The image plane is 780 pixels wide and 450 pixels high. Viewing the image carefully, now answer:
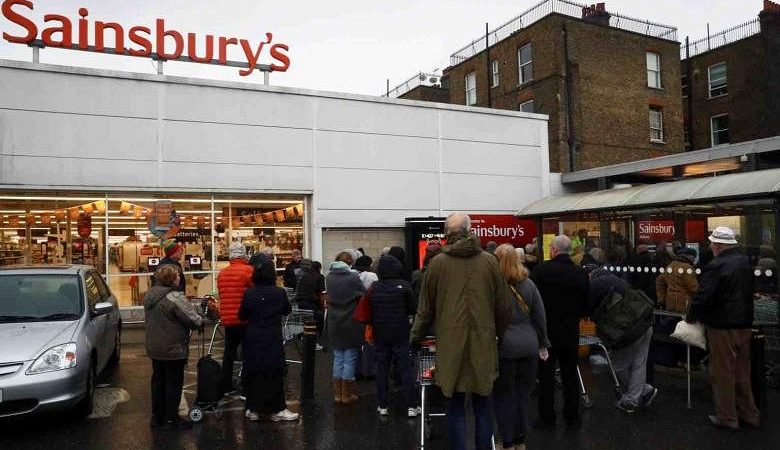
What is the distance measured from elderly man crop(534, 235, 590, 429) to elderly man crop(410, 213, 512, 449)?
6.46ft

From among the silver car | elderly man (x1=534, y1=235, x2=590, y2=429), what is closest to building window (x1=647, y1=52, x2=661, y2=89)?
elderly man (x1=534, y1=235, x2=590, y2=429)

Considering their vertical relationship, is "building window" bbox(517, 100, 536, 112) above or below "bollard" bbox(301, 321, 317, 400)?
above

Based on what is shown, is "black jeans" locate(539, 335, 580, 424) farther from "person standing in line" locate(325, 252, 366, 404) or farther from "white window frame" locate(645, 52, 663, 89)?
"white window frame" locate(645, 52, 663, 89)

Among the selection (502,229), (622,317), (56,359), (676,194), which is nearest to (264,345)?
(56,359)

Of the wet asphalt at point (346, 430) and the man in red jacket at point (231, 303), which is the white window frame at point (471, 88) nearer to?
the wet asphalt at point (346, 430)

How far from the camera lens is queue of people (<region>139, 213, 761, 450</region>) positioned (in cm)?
429

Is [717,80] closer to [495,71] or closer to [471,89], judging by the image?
[495,71]

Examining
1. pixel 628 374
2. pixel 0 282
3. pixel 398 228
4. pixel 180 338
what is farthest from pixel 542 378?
pixel 398 228

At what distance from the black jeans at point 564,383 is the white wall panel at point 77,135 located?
10.7 m

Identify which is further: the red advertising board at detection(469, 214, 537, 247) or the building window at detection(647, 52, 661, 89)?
the building window at detection(647, 52, 661, 89)

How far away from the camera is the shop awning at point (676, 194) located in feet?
28.9

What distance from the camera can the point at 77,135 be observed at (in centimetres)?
1337

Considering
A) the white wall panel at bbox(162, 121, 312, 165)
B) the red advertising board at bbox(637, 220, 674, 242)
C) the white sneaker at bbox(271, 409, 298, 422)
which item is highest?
the white wall panel at bbox(162, 121, 312, 165)

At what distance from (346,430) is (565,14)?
2352 centimetres
